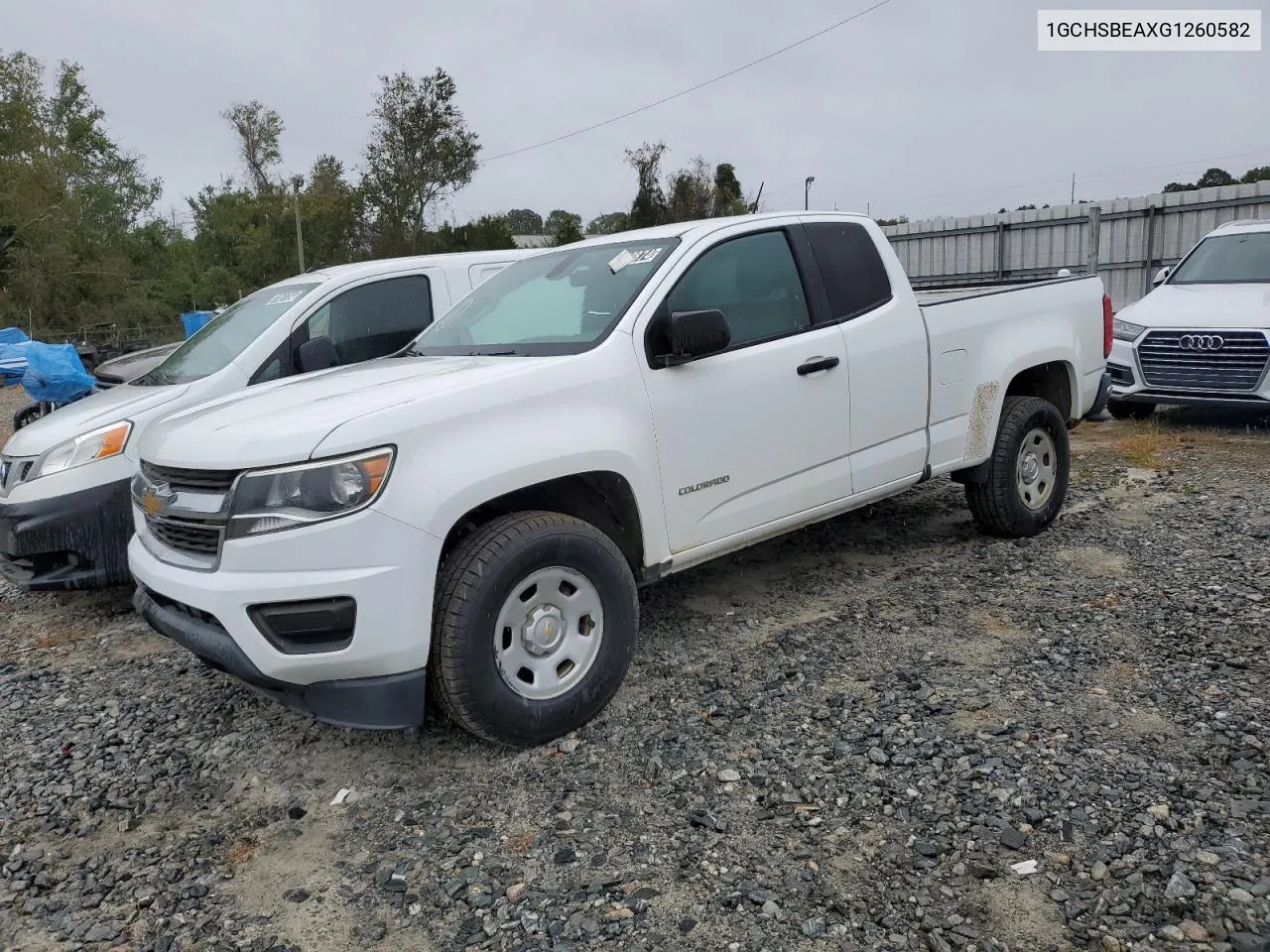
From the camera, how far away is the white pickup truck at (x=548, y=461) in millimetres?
3025

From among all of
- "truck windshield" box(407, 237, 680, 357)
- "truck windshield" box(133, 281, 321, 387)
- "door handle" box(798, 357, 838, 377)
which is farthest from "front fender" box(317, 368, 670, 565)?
"truck windshield" box(133, 281, 321, 387)

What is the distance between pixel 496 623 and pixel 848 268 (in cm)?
259

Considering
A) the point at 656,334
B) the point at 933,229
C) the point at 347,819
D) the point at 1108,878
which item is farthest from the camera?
the point at 933,229

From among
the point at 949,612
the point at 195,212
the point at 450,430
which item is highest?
the point at 195,212

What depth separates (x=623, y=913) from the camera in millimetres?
2580

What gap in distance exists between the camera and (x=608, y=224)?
38.4m

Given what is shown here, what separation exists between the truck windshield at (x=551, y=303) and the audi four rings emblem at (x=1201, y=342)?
247 inches

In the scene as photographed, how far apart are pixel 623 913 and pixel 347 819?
1.09 m

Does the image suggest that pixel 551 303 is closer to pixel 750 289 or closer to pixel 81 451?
pixel 750 289

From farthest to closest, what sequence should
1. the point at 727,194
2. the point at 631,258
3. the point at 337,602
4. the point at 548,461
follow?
the point at 727,194
the point at 631,258
the point at 548,461
the point at 337,602

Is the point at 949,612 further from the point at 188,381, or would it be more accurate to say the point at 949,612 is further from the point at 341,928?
the point at 188,381

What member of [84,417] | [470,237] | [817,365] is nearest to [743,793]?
[817,365]

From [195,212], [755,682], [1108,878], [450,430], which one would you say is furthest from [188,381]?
[195,212]

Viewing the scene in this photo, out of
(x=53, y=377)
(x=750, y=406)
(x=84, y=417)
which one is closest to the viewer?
(x=750, y=406)
